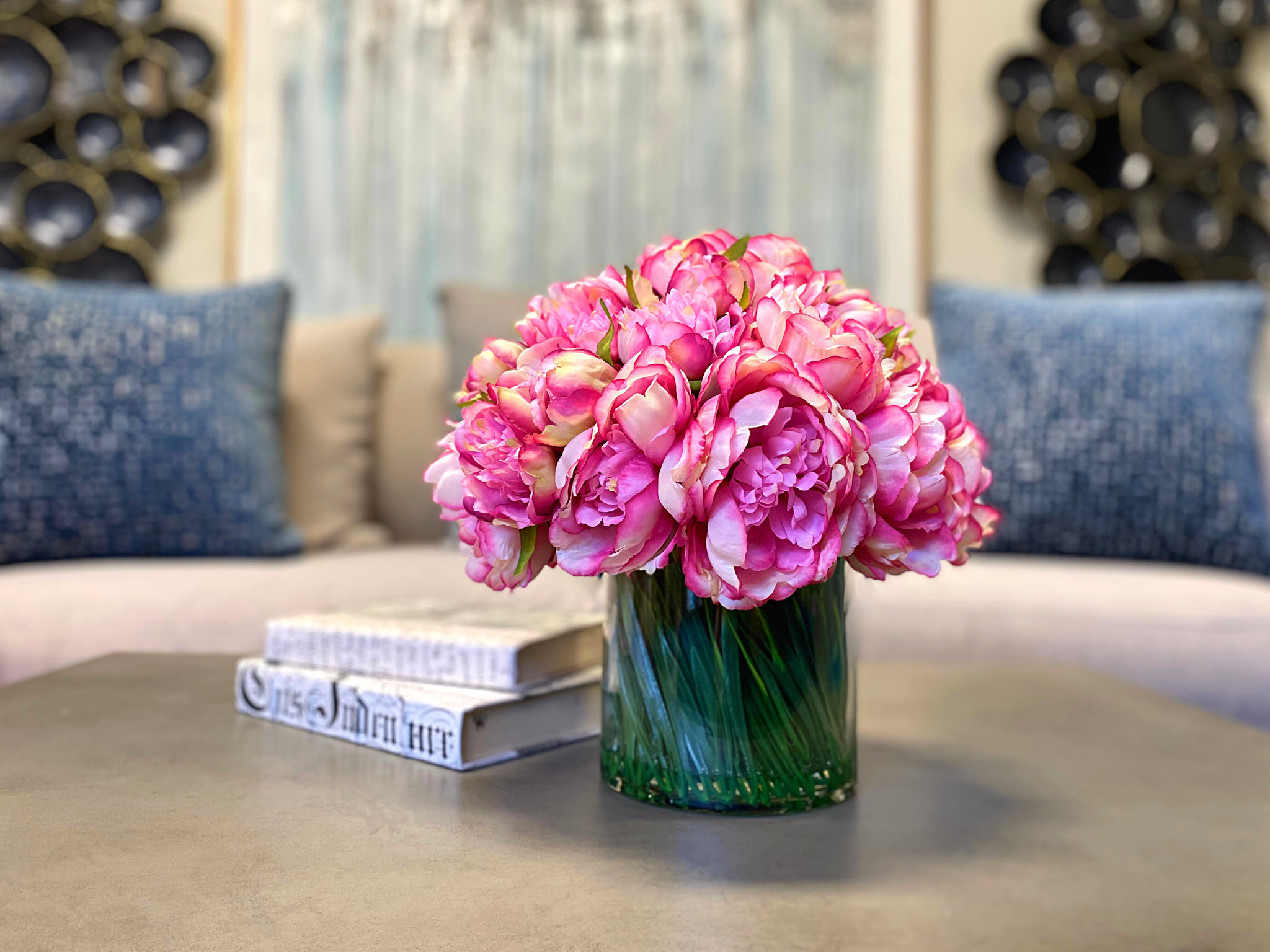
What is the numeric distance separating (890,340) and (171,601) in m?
1.25

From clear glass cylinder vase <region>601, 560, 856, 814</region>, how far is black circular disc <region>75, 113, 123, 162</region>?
290 cm

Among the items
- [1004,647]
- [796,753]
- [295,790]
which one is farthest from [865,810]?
[1004,647]

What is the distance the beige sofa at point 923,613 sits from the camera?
1.47 m

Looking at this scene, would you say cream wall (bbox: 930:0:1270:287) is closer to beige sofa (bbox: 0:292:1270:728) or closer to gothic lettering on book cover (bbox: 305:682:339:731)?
beige sofa (bbox: 0:292:1270:728)

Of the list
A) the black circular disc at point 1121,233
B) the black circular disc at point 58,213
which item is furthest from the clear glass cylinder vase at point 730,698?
the black circular disc at point 58,213

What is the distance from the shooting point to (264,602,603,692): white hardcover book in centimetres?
71

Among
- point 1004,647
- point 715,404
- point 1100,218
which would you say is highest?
point 1100,218

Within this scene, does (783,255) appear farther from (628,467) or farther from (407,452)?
(407,452)

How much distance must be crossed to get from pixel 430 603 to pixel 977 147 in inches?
103

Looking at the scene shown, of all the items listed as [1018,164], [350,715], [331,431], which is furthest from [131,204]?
[350,715]

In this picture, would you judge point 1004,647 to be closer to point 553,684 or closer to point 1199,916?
point 553,684

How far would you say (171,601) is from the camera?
1506 mm

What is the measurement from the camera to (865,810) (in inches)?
24.0

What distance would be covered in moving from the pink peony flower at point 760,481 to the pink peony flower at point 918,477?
3 cm
